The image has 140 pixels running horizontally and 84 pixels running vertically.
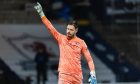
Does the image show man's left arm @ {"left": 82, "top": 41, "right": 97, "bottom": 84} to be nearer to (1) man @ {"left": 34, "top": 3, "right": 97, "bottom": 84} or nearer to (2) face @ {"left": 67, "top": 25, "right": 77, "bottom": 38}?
(1) man @ {"left": 34, "top": 3, "right": 97, "bottom": 84}

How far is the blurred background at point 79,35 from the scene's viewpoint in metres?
16.4

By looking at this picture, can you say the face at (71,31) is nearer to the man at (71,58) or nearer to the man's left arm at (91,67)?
the man at (71,58)

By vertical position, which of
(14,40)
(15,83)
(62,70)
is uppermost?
(14,40)

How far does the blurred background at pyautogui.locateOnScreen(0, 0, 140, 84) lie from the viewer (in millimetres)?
16438

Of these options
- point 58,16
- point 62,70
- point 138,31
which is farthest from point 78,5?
point 62,70

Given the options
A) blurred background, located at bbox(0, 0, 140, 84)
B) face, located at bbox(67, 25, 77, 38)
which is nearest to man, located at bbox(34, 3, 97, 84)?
face, located at bbox(67, 25, 77, 38)

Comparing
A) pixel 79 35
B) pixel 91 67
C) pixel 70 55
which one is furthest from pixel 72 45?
pixel 79 35

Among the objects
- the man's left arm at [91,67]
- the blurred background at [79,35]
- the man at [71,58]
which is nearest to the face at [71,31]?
the man at [71,58]

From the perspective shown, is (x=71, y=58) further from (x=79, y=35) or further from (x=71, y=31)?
(x=79, y=35)

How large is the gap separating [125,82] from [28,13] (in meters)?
2.98

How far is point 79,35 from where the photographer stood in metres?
17.0

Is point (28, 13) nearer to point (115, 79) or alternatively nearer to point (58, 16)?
point (58, 16)

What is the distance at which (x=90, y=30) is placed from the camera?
17.3 meters

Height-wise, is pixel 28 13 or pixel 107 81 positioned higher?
pixel 28 13
